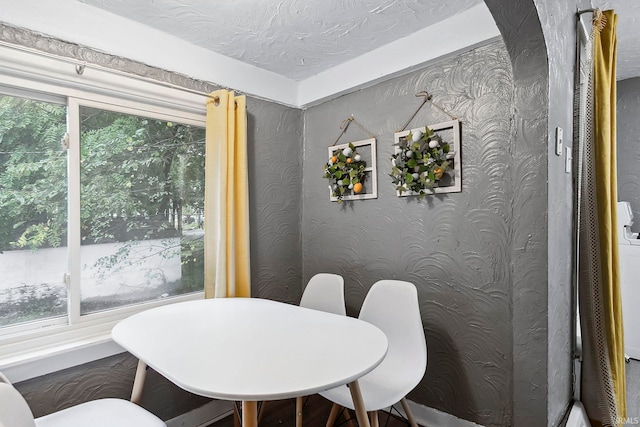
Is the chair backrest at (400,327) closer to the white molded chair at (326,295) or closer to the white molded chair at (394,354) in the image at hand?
the white molded chair at (394,354)

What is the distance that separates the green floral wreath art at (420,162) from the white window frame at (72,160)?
136cm

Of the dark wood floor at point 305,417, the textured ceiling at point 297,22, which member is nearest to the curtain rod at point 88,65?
the textured ceiling at point 297,22

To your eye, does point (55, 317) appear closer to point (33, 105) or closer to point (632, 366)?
point (33, 105)

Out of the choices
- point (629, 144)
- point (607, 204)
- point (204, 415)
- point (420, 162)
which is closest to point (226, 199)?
point (420, 162)

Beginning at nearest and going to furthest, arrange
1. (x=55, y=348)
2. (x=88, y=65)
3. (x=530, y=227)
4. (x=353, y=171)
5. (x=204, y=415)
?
(x=530, y=227)
(x=55, y=348)
(x=88, y=65)
(x=204, y=415)
(x=353, y=171)

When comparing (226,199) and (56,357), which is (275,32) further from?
(56,357)

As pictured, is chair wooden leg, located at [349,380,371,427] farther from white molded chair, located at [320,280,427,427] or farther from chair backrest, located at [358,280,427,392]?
chair backrest, located at [358,280,427,392]

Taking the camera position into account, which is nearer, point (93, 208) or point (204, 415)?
point (93, 208)

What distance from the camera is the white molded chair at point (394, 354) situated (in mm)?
1535

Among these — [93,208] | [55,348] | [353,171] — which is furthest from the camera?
[353,171]

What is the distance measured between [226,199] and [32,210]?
948 millimetres

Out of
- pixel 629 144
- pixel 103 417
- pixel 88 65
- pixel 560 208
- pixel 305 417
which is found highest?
pixel 88 65

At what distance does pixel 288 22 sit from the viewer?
6.39ft

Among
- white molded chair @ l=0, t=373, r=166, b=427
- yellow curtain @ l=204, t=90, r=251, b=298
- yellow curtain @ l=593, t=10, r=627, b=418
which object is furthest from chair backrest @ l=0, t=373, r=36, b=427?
yellow curtain @ l=593, t=10, r=627, b=418
